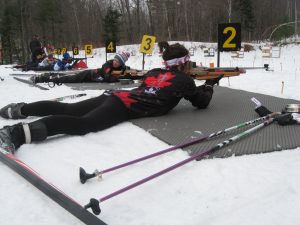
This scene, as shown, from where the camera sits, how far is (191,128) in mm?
2938

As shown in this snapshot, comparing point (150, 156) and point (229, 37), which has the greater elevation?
point (229, 37)

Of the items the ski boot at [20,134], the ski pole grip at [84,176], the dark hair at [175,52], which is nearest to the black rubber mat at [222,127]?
the dark hair at [175,52]

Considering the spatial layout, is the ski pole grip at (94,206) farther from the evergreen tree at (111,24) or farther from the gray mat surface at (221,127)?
the evergreen tree at (111,24)

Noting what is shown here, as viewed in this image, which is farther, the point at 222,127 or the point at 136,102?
the point at 136,102

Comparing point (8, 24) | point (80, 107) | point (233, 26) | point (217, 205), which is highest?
point (8, 24)

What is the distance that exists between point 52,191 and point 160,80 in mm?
1835

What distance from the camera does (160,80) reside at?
323 centimetres

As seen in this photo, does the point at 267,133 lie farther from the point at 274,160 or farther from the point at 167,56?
the point at 167,56

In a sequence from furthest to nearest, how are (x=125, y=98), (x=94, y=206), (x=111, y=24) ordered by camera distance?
(x=111, y=24) → (x=125, y=98) → (x=94, y=206)

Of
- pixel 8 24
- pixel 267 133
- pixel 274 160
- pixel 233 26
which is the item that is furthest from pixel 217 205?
pixel 8 24

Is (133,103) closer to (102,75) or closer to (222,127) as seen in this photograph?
(222,127)

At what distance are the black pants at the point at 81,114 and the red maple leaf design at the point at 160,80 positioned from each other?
377 mm

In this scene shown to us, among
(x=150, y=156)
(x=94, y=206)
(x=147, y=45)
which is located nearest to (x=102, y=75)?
(x=147, y=45)

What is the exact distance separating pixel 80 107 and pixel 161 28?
34982 millimetres
